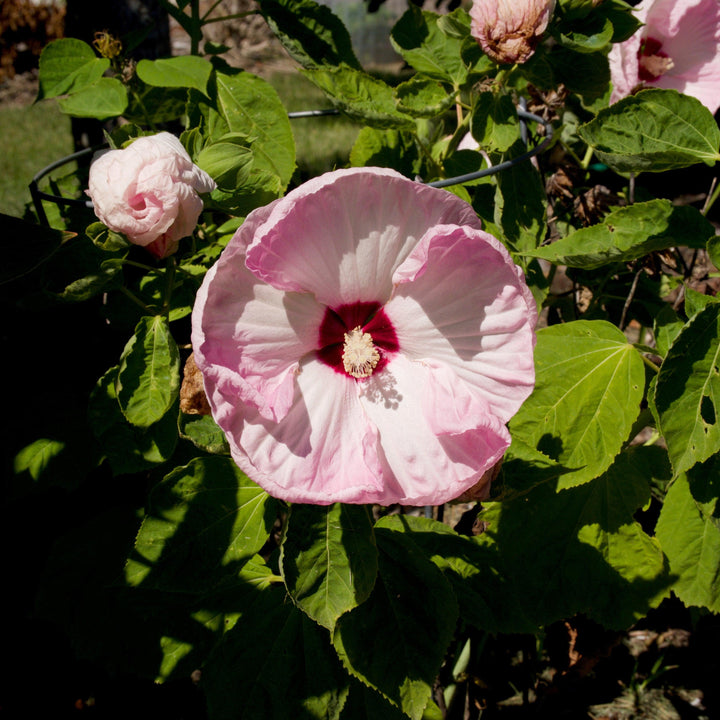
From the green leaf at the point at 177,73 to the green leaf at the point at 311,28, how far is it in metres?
0.21

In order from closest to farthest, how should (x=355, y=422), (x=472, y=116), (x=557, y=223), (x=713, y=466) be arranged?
(x=355, y=422)
(x=472, y=116)
(x=713, y=466)
(x=557, y=223)

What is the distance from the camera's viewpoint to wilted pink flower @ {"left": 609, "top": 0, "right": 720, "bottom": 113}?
175 cm

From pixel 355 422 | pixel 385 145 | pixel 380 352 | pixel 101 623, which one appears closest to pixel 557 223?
pixel 385 145

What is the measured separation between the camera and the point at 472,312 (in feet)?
3.72

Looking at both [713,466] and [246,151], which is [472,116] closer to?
[246,151]

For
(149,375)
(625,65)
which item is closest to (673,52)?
(625,65)

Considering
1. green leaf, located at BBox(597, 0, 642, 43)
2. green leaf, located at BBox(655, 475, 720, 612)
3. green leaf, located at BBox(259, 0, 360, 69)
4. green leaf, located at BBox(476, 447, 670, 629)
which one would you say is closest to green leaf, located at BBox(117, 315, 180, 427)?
green leaf, located at BBox(259, 0, 360, 69)

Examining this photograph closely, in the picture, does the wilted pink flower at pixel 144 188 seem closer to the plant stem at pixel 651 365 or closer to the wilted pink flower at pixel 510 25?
the wilted pink flower at pixel 510 25

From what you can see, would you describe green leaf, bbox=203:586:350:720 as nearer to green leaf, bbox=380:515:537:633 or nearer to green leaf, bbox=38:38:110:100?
green leaf, bbox=380:515:537:633

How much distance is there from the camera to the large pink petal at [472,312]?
1.06m

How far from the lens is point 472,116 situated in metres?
1.43

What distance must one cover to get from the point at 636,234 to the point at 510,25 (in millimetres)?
520

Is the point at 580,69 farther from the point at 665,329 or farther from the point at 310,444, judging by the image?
the point at 310,444

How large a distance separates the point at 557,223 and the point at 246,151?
120 centimetres
